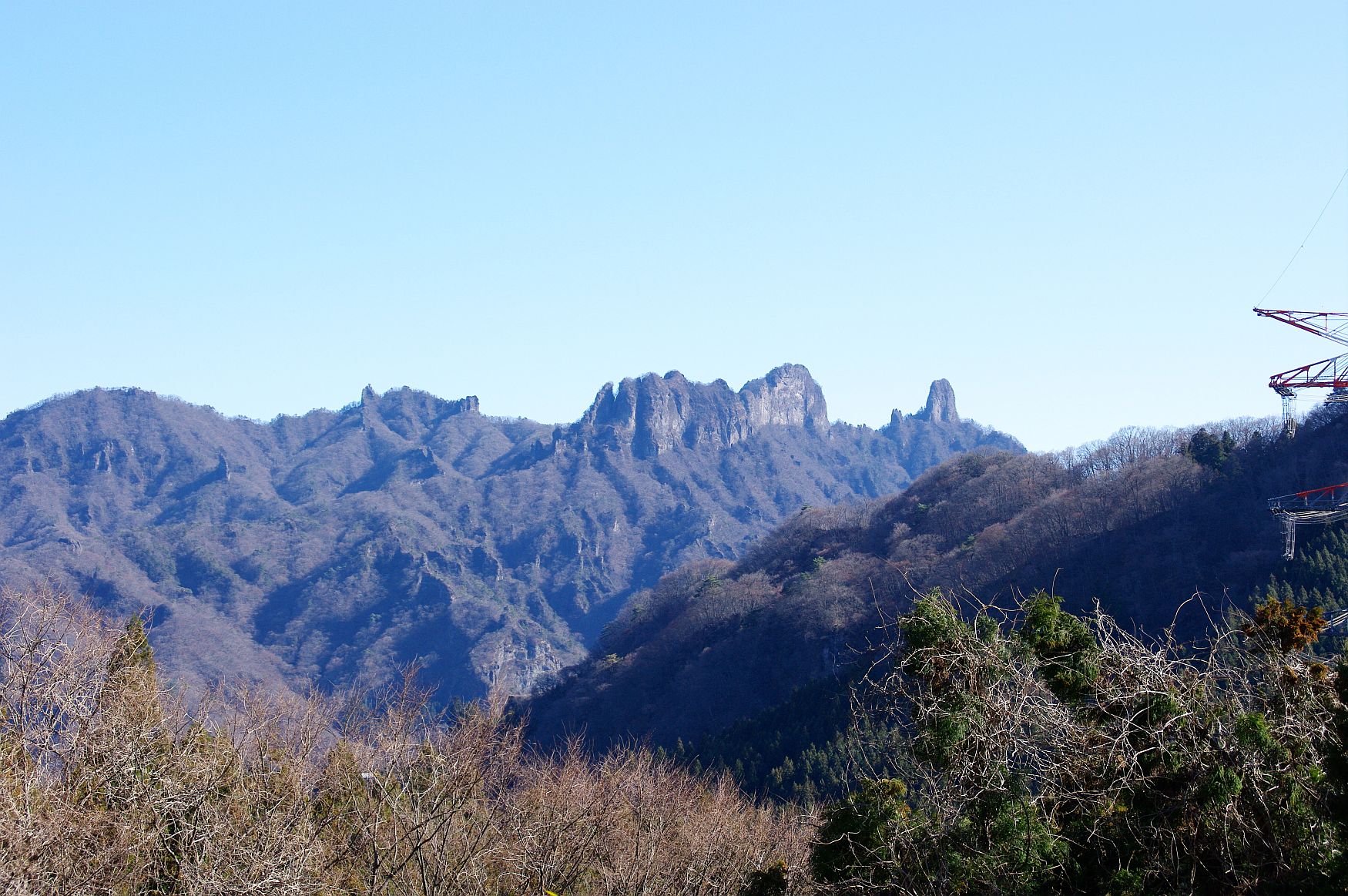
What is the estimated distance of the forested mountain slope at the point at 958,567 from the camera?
61438 millimetres

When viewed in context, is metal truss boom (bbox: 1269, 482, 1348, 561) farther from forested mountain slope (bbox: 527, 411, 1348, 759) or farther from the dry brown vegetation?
the dry brown vegetation

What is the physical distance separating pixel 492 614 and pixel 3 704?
174324 millimetres

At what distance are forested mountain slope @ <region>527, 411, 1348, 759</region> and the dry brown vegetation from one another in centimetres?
2561

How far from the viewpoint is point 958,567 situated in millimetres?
79688

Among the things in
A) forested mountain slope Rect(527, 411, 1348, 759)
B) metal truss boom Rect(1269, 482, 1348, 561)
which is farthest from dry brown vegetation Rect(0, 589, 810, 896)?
forested mountain slope Rect(527, 411, 1348, 759)

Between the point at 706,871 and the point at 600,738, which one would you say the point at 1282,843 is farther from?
the point at 600,738

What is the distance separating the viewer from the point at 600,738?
83.2 m

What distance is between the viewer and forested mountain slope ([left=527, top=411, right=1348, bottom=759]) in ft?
202

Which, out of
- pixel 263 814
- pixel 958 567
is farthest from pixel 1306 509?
pixel 263 814

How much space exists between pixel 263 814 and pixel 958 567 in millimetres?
66158

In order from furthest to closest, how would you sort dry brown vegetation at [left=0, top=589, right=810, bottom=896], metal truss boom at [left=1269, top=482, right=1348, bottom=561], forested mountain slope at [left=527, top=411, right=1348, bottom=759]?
forested mountain slope at [left=527, top=411, right=1348, bottom=759]
metal truss boom at [left=1269, top=482, right=1348, bottom=561]
dry brown vegetation at [left=0, top=589, right=810, bottom=896]

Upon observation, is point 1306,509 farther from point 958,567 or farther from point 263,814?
point 263,814

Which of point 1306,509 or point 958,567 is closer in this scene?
point 1306,509

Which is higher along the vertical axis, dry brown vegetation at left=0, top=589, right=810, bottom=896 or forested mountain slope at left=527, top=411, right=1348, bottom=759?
dry brown vegetation at left=0, top=589, right=810, bottom=896
